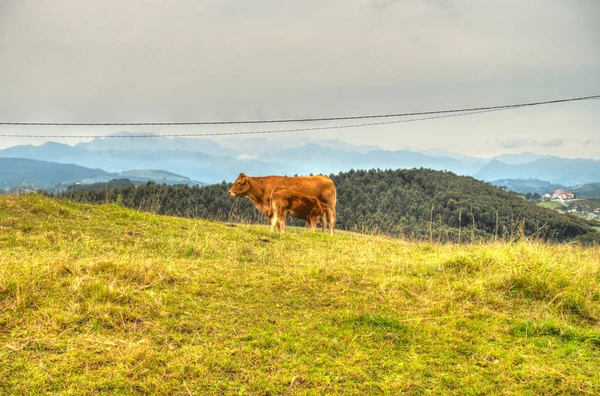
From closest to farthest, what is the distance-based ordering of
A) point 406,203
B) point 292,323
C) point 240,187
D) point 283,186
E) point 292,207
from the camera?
point 292,323, point 292,207, point 283,186, point 240,187, point 406,203

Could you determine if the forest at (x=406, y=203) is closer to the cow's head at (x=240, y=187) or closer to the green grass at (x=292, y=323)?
the cow's head at (x=240, y=187)

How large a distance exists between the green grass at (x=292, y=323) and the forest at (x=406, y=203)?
53.3 m

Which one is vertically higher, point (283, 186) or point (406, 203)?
point (406, 203)

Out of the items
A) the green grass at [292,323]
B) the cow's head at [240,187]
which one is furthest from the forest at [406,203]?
the green grass at [292,323]

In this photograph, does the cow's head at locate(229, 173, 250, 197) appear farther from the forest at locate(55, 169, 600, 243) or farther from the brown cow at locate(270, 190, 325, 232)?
the forest at locate(55, 169, 600, 243)

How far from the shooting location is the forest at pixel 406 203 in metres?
67.9

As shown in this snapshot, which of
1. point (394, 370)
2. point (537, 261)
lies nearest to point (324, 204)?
point (537, 261)

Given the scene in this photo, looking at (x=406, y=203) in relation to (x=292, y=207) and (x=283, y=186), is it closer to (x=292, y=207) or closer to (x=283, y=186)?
(x=283, y=186)

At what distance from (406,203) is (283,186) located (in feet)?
246

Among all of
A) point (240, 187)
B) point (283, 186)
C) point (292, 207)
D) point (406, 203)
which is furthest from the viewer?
point (406, 203)

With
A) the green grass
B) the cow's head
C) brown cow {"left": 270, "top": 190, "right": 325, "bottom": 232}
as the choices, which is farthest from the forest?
the green grass

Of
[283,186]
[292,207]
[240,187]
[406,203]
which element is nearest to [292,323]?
[292,207]

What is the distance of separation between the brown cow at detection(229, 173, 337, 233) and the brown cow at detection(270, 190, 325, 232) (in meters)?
1.99

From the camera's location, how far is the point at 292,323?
207 inches
